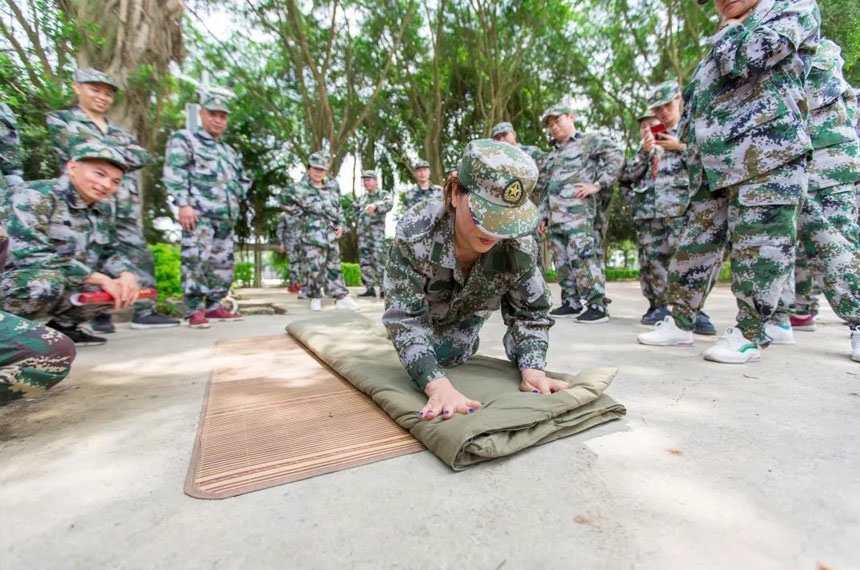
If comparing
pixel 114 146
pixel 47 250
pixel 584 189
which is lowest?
pixel 47 250

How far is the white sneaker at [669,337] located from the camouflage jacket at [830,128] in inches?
41.9

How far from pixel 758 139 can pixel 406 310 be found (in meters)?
1.83

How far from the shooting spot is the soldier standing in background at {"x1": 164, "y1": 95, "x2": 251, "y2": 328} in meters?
3.86

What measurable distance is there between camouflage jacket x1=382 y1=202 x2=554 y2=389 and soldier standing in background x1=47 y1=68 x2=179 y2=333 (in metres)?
2.62

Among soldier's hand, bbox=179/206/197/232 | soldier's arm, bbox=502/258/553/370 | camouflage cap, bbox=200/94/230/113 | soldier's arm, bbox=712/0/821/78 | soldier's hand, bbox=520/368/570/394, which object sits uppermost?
camouflage cap, bbox=200/94/230/113

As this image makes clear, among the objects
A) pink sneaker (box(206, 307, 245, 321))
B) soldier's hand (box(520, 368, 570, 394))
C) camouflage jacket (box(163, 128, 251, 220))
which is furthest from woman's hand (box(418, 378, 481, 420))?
pink sneaker (box(206, 307, 245, 321))

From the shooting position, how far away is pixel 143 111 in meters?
4.68

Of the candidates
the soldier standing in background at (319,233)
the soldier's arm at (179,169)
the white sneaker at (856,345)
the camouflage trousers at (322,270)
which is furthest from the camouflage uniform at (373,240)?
the white sneaker at (856,345)

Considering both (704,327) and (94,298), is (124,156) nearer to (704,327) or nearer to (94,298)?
(94,298)

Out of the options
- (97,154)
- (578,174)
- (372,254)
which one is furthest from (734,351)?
(372,254)

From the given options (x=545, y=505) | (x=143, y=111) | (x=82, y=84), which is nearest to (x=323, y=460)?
(x=545, y=505)

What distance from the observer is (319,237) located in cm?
512

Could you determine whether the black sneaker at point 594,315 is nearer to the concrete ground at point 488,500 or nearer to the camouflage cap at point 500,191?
the concrete ground at point 488,500

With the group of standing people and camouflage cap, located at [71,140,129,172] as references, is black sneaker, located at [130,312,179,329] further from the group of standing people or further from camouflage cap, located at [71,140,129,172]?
camouflage cap, located at [71,140,129,172]
